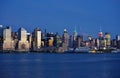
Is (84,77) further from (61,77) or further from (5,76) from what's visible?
(5,76)

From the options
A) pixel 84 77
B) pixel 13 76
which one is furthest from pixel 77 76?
pixel 13 76

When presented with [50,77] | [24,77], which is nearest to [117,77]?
[50,77]

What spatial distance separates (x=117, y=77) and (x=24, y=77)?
14047 mm

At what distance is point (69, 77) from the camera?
194ft

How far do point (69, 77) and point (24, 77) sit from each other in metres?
6.85

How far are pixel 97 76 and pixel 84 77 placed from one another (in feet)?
7.61

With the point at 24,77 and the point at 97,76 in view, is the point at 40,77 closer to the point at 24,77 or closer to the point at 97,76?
the point at 24,77

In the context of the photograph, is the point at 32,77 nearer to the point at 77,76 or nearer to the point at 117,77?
the point at 77,76

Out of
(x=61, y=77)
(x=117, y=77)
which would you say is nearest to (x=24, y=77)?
(x=61, y=77)

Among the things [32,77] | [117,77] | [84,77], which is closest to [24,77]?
[32,77]

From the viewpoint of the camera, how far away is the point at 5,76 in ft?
195

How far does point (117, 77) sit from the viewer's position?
58.8 m

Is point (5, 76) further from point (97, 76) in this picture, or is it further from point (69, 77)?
point (97, 76)

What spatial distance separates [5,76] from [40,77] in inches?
217
